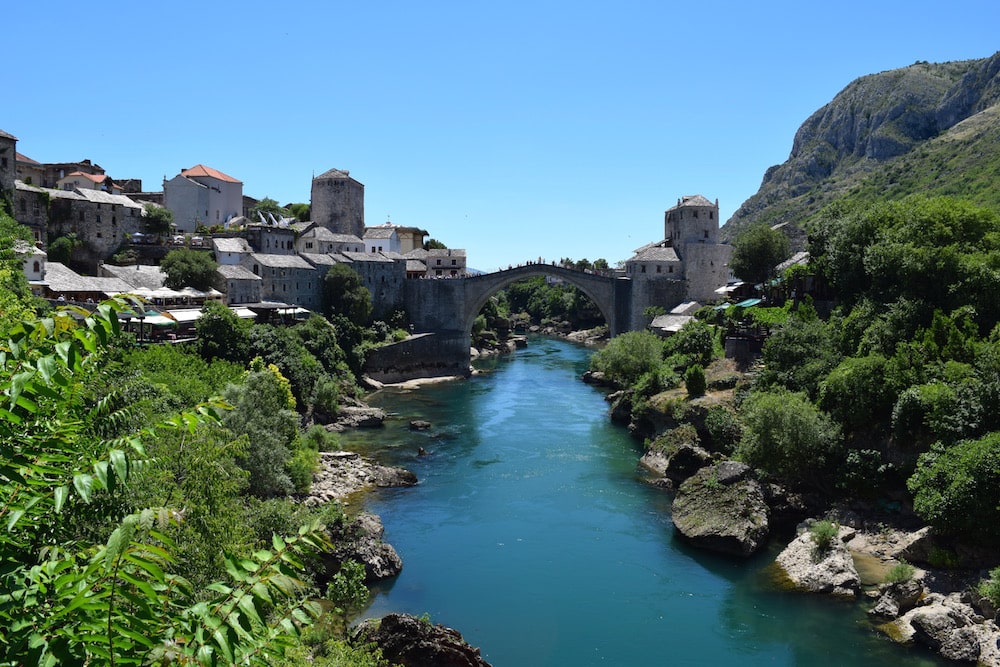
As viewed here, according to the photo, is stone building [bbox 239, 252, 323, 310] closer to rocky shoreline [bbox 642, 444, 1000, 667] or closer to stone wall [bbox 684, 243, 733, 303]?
stone wall [bbox 684, 243, 733, 303]

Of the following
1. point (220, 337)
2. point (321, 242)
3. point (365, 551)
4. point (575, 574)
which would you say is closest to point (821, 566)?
point (575, 574)

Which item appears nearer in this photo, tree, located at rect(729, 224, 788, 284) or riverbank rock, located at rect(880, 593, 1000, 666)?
riverbank rock, located at rect(880, 593, 1000, 666)

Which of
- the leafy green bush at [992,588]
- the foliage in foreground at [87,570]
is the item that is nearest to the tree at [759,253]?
the leafy green bush at [992,588]

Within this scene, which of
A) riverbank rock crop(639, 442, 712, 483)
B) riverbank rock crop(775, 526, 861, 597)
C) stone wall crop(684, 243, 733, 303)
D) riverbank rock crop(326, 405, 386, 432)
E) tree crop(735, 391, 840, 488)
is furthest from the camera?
stone wall crop(684, 243, 733, 303)

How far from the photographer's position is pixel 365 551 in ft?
61.8

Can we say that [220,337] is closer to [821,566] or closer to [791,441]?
[791,441]

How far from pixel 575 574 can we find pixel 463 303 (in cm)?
3863

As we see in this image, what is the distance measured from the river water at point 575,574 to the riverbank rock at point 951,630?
47 centimetres

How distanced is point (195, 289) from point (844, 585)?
34.7 meters

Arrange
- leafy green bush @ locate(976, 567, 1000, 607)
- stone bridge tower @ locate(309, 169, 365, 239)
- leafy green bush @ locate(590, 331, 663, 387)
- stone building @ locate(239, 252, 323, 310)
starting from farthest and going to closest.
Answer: stone bridge tower @ locate(309, 169, 365, 239), stone building @ locate(239, 252, 323, 310), leafy green bush @ locate(590, 331, 663, 387), leafy green bush @ locate(976, 567, 1000, 607)

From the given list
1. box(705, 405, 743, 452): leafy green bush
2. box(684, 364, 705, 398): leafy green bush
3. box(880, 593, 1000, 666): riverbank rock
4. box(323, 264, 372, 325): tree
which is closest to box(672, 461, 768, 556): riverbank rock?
box(705, 405, 743, 452): leafy green bush

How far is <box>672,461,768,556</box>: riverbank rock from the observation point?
2022cm

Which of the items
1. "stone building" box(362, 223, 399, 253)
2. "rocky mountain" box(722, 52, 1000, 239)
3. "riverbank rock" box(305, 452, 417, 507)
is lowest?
"riverbank rock" box(305, 452, 417, 507)

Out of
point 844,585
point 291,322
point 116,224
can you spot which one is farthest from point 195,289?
point 844,585
